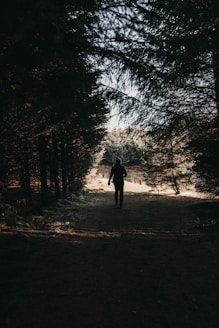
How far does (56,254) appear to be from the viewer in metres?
5.39

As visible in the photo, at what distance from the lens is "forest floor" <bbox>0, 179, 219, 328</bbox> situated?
3.09 meters

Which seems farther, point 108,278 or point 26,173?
point 26,173

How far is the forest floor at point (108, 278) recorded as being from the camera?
10.2 ft

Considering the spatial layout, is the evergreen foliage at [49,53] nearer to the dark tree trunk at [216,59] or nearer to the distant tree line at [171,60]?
the distant tree line at [171,60]

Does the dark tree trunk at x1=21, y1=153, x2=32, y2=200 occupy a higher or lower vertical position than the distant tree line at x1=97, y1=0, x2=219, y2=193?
lower

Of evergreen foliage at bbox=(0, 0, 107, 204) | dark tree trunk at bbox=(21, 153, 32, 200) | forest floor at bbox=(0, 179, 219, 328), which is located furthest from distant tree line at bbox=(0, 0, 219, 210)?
dark tree trunk at bbox=(21, 153, 32, 200)

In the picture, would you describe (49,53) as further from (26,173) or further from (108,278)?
(26,173)

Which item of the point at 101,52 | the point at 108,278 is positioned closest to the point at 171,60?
the point at 101,52

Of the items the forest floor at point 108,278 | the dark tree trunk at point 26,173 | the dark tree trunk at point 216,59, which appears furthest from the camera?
the dark tree trunk at point 26,173

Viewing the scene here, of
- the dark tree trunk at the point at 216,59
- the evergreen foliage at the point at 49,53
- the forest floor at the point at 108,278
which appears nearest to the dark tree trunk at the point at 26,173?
the evergreen foliage at the point at 49,53

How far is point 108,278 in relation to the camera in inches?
167

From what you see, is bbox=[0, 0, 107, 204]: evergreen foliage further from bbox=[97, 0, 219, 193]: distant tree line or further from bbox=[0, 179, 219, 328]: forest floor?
bbox=[0, 179, 219, 328]: forest floor

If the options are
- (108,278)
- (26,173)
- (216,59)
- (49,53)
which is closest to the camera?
(108,278)

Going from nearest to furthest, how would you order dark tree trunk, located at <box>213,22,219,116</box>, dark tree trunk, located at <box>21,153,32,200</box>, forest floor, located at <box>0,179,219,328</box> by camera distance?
1. forest floor, located at <box>0,179,219,328</box>
2. dark tree trunk, located at <box>213,22,219,116</box>
3. dark tree trunk, located at <box>21,153,32,200</box>
